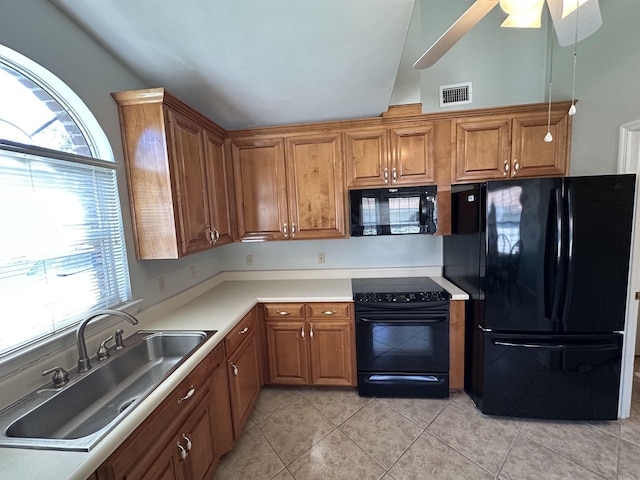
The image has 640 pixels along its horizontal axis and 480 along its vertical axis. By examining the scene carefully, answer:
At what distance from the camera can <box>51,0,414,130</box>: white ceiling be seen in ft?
4.44

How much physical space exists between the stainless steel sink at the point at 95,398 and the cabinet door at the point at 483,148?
2336 millimetres

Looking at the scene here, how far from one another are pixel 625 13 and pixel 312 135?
2.29m

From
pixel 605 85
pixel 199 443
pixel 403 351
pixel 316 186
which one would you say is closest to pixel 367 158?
pixel 316 186

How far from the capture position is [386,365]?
7.25 ft

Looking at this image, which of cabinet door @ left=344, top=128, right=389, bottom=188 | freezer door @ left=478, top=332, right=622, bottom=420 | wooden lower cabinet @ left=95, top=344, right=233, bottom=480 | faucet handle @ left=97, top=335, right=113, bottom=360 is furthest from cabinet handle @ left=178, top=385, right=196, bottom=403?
freezer door @ left=478, top=332, right=622, bottom=420

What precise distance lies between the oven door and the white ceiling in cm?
173

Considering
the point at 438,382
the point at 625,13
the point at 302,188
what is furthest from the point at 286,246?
the point at 625,13

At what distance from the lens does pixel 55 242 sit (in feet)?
4.29

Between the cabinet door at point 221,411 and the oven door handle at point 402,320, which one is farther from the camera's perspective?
the oven door handle at point 402,320

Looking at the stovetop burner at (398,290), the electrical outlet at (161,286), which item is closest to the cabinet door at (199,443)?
the electrical outlet at (161,286)

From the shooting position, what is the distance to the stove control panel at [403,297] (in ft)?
6.93

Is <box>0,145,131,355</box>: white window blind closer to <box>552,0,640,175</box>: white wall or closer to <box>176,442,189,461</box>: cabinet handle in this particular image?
<box>176,442,189,461</box>: cabinet handle

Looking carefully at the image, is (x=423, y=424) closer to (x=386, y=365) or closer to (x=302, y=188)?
(x=386, y=365)

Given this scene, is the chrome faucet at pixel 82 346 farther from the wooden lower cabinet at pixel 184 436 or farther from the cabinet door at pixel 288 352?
the cabinet door at pixel 288 352
